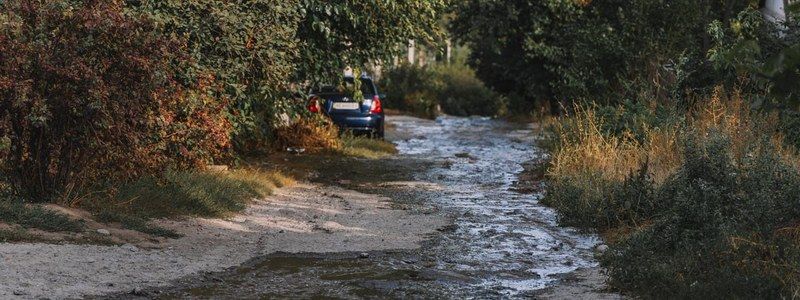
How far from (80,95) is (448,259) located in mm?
3924

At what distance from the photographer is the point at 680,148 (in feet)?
44.8

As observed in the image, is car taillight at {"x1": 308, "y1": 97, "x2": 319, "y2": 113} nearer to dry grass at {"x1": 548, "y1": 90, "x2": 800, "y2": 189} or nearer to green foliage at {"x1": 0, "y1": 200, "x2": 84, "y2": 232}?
dry grass at {"x1": 548, "y1": 90, "x2": 800, "y2": 189}

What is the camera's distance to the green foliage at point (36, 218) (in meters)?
11.2

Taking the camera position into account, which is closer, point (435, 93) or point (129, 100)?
point (129, 100)

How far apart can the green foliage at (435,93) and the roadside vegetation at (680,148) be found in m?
16.0

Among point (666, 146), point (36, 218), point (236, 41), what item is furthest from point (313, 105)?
point (36, 218)

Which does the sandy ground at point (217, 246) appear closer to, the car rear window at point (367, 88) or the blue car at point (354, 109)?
the blue car at point (354, 109)

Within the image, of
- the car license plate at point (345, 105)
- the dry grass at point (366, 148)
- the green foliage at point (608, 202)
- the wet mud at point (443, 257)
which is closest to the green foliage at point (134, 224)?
Answer: the wet mud at point (443, 257)

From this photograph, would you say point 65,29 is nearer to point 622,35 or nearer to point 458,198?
point 458,198

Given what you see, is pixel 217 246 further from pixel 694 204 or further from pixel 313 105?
pixel 313 105

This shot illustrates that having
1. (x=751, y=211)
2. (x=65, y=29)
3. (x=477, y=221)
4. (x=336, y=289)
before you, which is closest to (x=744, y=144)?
(x=477, y=221)

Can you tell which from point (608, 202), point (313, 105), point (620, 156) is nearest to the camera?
point (608, 202)

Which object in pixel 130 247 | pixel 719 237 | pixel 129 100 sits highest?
pixel 129 100

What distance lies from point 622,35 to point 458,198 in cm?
1052
